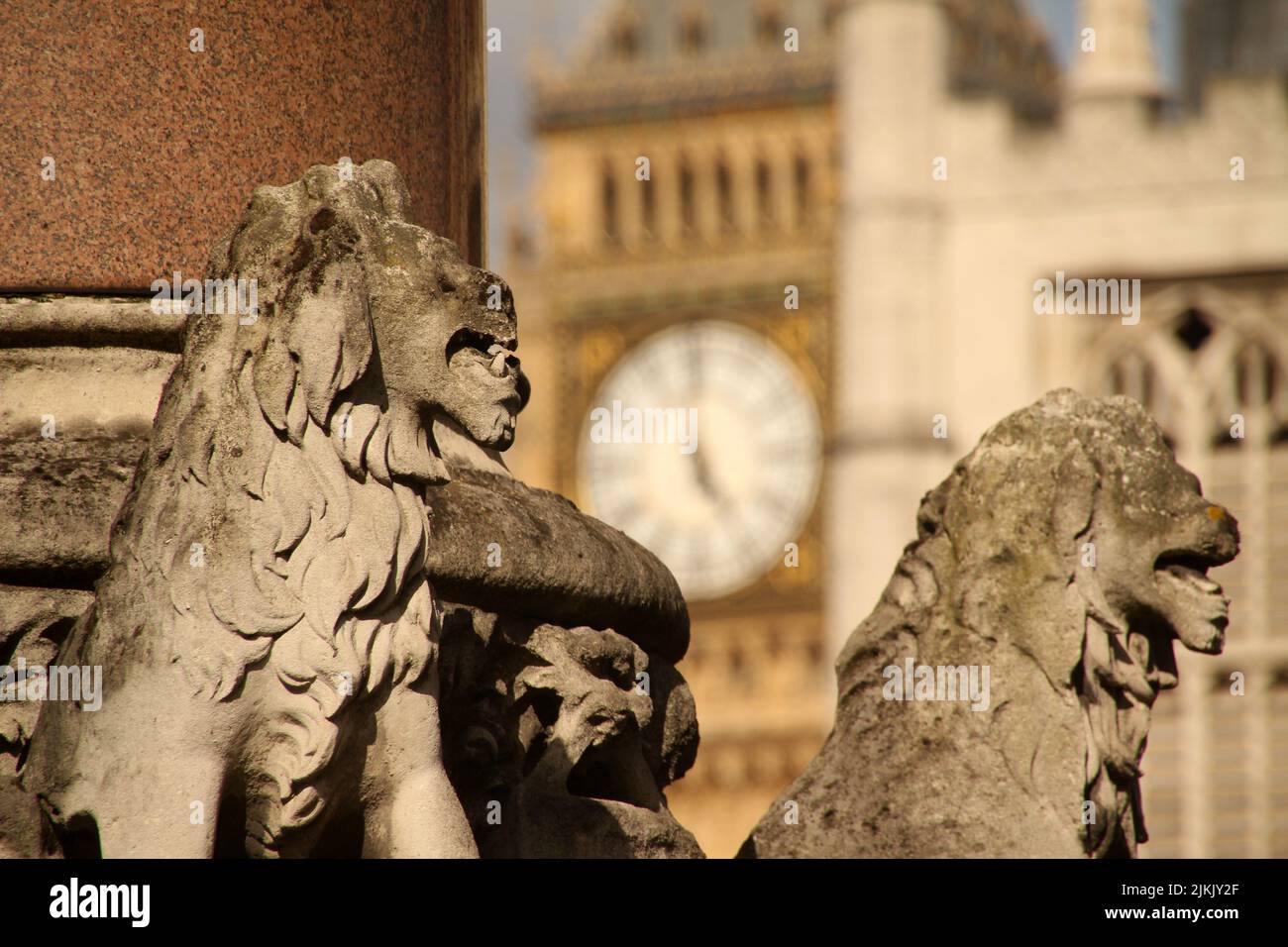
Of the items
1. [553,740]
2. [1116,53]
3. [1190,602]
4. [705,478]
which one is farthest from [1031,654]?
[705,478]

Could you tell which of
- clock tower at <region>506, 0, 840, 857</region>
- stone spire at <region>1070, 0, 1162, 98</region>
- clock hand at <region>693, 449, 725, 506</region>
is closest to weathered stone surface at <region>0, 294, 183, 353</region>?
stone spire at <region>1070, 0, 1162, 98</region>

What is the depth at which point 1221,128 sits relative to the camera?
44.8 m

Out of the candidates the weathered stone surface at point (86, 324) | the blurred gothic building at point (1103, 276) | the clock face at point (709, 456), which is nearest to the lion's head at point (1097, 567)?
the weathered stone surface at point (86, 324)

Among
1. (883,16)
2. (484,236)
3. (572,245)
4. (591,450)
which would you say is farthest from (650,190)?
(484,236)

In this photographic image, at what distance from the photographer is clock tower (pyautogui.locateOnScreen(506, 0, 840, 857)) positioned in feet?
221

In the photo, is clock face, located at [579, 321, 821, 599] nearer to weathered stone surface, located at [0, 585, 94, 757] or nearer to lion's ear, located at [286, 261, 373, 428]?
weathered stone surface, located at [0, 585, 94, 757]

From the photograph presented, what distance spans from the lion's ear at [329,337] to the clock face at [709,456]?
202 feet

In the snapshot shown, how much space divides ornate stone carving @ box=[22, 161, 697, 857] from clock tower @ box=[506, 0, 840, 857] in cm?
5814

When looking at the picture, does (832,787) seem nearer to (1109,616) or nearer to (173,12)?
(1109,616)

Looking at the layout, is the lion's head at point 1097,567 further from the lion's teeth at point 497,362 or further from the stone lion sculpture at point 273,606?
the stone lion sculpture at point 273,606

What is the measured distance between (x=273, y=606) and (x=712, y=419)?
64038 millimetres

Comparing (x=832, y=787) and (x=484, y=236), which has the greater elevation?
(x=484, y=236)

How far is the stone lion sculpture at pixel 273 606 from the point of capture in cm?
628
